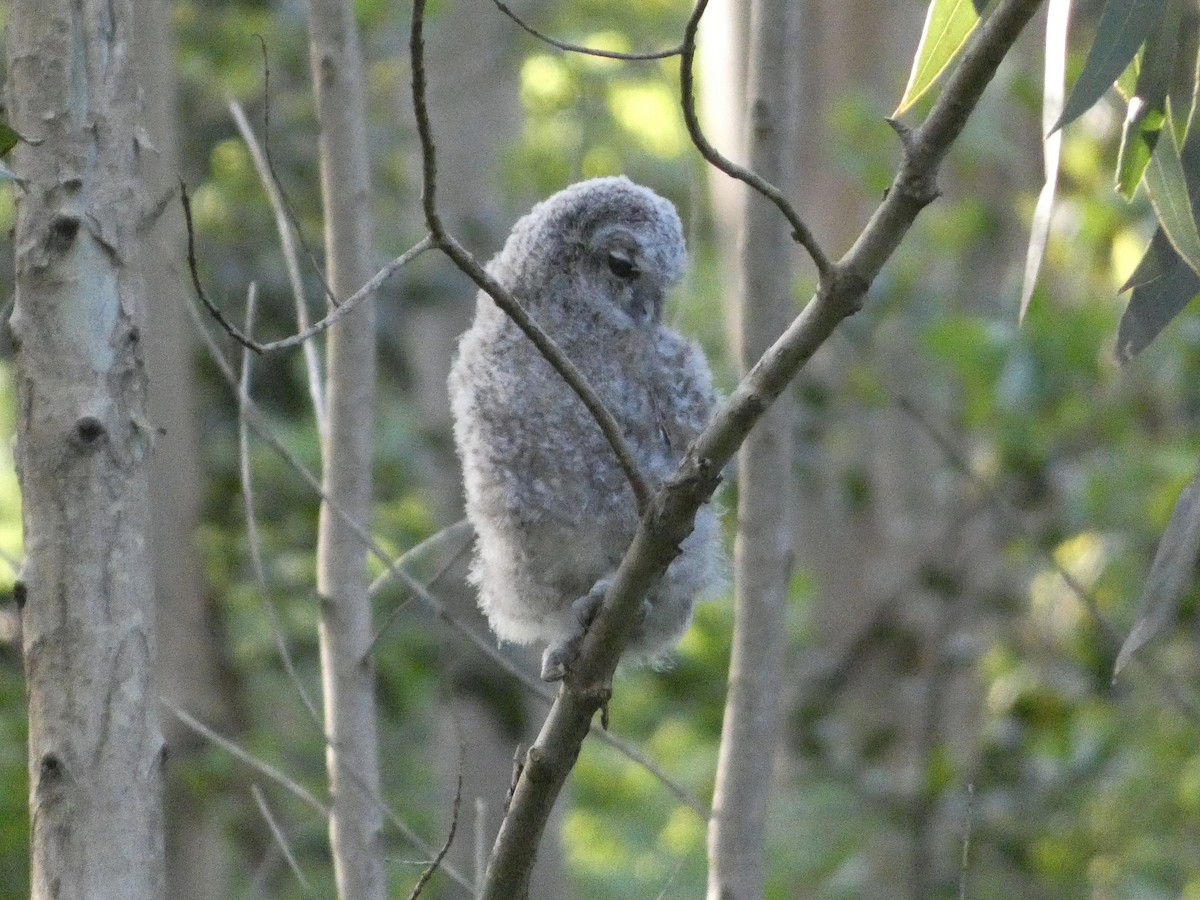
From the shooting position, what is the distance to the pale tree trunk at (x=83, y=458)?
162 centimetres

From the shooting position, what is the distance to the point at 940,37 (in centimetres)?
183

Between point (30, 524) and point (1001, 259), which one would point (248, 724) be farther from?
point (1001, 259)

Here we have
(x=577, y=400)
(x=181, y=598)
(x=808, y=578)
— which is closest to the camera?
(x=577, y=400)

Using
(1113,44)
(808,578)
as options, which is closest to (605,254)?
(1113,44)

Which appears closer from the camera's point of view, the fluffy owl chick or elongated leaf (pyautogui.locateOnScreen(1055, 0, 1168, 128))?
elongated leaf (pyautogui.locateOnScreen(1055, 0, 1168, 128))

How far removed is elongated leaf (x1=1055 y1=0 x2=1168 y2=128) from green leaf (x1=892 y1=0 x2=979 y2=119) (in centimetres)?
23

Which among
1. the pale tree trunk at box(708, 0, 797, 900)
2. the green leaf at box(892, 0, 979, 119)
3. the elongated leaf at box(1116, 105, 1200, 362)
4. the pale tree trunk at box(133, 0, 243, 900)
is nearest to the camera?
the green leaf at box(892, 0, 979, 119)

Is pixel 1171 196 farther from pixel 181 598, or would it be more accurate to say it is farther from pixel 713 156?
pixel 181 598

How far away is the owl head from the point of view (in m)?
2.16

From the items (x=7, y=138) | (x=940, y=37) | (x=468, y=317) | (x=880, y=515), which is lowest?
(x=7, y=138)

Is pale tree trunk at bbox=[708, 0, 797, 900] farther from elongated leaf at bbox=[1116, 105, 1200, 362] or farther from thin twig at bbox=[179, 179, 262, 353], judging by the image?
thin twig at bbox=[179, 179, 262, 353]

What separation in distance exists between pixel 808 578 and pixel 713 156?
187 inches

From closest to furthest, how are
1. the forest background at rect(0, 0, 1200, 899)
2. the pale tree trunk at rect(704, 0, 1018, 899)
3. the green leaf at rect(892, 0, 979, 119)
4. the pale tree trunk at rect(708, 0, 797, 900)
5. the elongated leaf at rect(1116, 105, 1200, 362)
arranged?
the green leaf at rect(892, 0, 979, 119) → the elongated leaf at rect(1116, 105, 1200, 362) → the pale tree trunk at rect(708, 0, 797, 900) → the forest background at rect(0, 0, 1200, 899) → the pale tree trunk at rect(704, 0, 1018, 899)

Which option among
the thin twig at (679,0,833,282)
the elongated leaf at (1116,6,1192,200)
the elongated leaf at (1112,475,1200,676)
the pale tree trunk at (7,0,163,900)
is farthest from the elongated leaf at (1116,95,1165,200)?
the pale tree trunk at (7,0,163,900)
